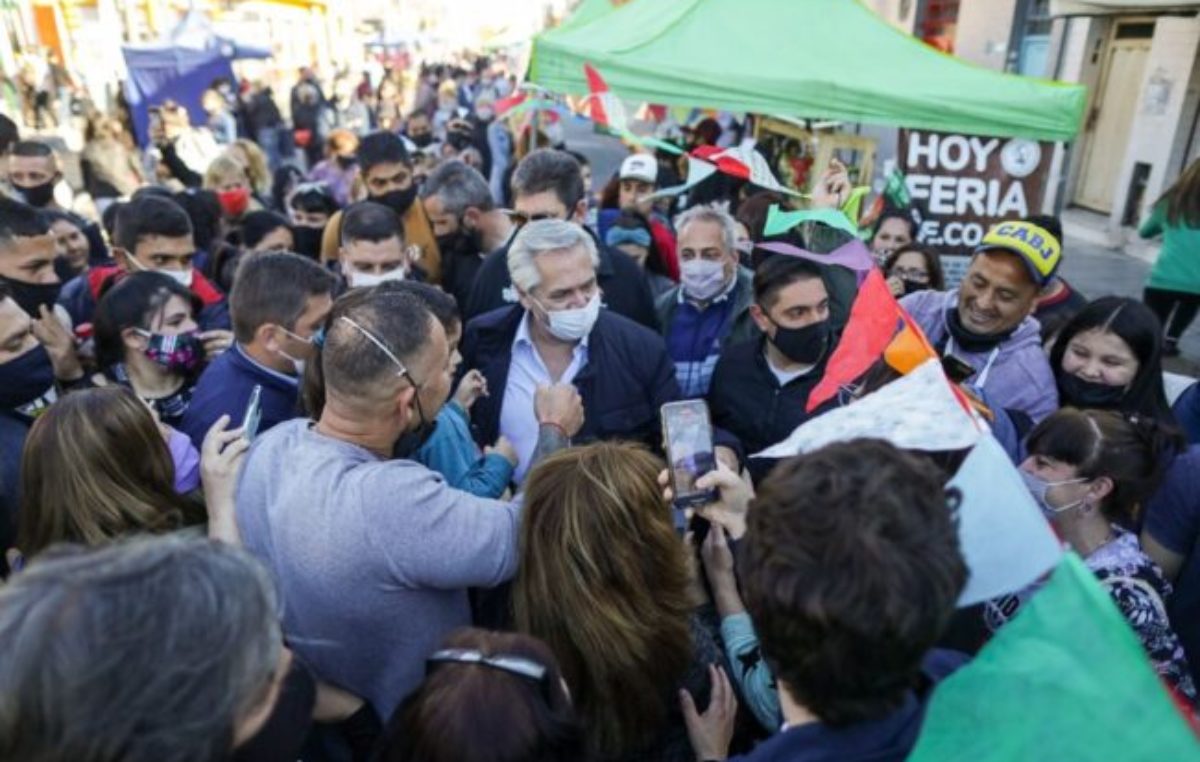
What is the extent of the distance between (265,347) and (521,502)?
4.28 ft

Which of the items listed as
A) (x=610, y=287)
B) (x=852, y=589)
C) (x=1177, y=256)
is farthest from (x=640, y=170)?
(x=852, y=589)

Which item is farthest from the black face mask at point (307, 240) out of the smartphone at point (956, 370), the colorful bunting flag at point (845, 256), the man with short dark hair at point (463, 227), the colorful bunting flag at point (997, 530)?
the colorful bunting flag at point (997, 530)

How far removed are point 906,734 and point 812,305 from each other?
74.9 inches

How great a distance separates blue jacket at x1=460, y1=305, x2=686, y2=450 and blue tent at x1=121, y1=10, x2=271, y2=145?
8470 mm

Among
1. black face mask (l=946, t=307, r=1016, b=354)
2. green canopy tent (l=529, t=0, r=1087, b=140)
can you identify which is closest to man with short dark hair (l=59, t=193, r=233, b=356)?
green canopy tent (l=529, t=0, r=1087, b=140)

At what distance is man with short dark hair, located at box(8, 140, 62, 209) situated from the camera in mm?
4957

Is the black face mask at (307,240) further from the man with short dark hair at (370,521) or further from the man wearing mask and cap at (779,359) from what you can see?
the man with short dark hair at (370,521)

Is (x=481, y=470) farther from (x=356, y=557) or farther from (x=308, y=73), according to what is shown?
(x=308, y=73)

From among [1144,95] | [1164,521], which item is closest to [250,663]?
[1164,521]

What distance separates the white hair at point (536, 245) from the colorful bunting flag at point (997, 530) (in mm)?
1845

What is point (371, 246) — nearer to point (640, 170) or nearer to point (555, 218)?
point (555, 218)

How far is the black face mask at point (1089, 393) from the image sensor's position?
9.27 ft

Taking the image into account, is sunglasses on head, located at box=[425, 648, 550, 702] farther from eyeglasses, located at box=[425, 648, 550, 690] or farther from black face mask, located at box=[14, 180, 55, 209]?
black face mask, located at box=[14, 180, 55, 209]

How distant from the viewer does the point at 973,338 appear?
2.99 meters
